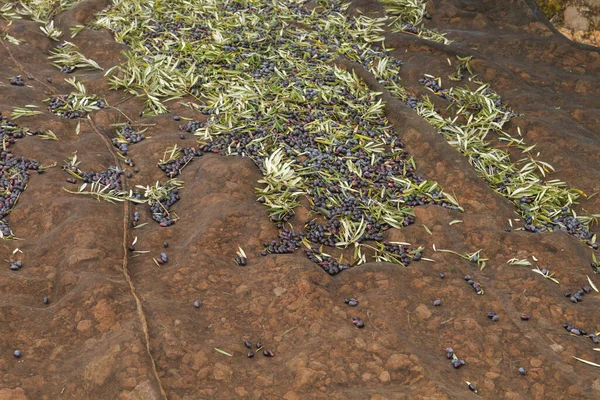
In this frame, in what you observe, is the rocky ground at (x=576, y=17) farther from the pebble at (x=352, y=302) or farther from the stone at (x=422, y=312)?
the pebble at (x=352, y=302)

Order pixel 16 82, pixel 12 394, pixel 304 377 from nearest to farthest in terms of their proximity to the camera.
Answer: pixel 12 394
pixel 304 377
pixel 16 82

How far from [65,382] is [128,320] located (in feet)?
1.74

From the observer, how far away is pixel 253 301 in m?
4.09

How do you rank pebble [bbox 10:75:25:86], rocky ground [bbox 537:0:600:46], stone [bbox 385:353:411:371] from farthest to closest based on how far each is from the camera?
rocky ground [bbox 537:0:600:46] < pebble [bbox 10:75:25:86] < stone [bbox 385:353:411:371]

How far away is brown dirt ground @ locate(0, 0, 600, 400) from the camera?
3.53 metres

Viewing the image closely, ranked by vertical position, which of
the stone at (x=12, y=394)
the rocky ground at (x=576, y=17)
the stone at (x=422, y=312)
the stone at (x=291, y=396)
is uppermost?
the rocky ground at (x=576, y=17)

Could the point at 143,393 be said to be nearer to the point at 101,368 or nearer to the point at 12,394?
the point at 101,368

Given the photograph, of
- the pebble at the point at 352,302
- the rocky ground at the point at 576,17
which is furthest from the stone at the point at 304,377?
the rocky ground at the point at 576,17

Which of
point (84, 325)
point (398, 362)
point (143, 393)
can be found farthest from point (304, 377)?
point (84, 325)

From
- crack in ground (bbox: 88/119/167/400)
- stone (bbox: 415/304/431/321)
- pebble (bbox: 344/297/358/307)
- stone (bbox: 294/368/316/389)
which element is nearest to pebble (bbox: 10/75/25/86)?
crack in ground (bbox: 88/119/167/400)

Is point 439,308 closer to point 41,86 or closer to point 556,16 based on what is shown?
point 41,86

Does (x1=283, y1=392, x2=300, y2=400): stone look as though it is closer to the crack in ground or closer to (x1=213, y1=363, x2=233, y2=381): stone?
(x1=213, y1=363, x2=233, y2=381): stone

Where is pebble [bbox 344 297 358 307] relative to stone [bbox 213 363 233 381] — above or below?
above

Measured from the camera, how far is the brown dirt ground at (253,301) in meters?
3.53
